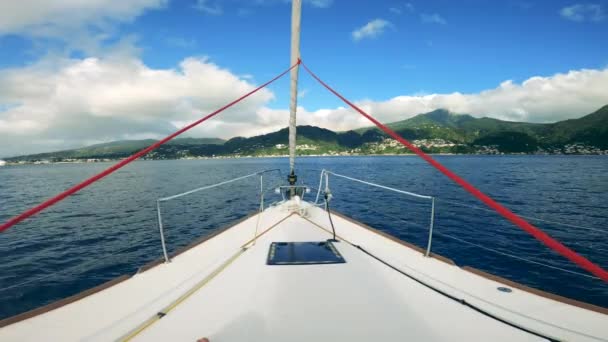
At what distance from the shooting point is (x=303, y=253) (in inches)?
167

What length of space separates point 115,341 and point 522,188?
112ft

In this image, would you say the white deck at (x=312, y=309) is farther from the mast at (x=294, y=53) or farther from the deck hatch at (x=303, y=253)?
the mast at (x=294, y=53)

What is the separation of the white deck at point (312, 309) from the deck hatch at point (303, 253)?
0.13 meters

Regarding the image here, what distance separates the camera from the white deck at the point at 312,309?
92.0 inches

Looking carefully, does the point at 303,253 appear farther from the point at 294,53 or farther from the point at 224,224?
the point at 224,224

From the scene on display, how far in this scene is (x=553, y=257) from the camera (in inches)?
382

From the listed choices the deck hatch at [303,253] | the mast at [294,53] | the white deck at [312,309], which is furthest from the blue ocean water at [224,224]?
the deck hatch at [303,253]

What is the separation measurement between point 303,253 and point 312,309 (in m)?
1.54

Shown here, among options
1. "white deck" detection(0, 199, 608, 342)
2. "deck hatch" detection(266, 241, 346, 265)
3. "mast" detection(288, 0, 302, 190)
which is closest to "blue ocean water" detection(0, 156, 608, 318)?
"white deck" detection(0, 199, 608, 342)

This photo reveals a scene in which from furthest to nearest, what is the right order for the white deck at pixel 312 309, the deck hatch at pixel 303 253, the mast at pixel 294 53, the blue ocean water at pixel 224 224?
the blue ocean water at pixel 224 224 < the mast at pixel 294 53 < the deck hatch at pixel 303 253 < the white deck at pixel 312 309

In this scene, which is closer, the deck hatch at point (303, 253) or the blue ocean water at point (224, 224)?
the deck hatch at point (303, 253)

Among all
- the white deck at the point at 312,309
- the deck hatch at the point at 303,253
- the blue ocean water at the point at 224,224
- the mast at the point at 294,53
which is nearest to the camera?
the white deck at the point at 312,309

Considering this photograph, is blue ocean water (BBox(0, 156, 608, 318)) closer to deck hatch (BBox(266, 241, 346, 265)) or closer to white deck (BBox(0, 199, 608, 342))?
white deck (BBox(0, 199, 608, 342))

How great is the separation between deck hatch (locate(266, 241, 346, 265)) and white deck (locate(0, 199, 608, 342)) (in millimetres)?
135
